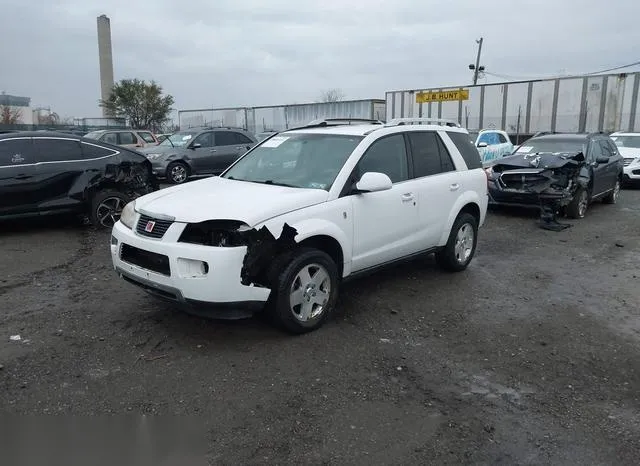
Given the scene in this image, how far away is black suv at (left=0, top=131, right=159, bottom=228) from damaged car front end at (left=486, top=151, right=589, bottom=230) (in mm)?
6790

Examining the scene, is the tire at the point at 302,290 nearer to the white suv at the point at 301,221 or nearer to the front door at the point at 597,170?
the white suv at the point at 301,221

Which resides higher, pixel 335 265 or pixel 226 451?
pixel 335 265

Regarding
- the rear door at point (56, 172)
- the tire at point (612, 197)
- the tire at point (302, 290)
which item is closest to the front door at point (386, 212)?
the tire at point (302, 290)

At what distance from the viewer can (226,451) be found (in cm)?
303

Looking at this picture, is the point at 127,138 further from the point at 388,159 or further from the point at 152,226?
the point at 152,226

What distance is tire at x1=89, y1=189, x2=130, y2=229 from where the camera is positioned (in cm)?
856

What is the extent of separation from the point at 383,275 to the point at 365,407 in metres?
3.06

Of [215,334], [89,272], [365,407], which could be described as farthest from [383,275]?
[89,272]

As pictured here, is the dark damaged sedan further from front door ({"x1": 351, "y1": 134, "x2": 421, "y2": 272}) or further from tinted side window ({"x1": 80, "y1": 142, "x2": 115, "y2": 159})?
tinted side window ({"x1": 80, "y1": 142, "x2": 115, "y2": 159})

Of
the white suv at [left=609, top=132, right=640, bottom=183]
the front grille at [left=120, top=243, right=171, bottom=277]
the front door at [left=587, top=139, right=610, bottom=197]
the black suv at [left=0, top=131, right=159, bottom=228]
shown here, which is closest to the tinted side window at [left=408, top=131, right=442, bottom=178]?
the front grille at [left=120, top=243, right=171, bottom=277]

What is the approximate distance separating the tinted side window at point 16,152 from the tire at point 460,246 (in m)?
6.23

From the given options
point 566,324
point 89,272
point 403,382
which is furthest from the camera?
point 89,272

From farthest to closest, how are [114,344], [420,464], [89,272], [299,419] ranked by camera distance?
[89,272], [114,344], [299,419], [420,464]

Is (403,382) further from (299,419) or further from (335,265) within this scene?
(335,265)
